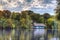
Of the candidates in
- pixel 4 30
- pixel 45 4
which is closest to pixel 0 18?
pixel 4 30

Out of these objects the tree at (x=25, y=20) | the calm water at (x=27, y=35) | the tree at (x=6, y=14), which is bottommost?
the calm water at (x=27, y=35)

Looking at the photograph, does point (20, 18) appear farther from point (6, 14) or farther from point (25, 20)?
point (6, 14)

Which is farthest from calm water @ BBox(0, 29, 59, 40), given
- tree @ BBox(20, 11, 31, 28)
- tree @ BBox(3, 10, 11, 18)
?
tree @ BBox(3, 10, 11, 18)

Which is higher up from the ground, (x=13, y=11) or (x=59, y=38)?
(x=13, y=11)

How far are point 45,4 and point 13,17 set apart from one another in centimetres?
53

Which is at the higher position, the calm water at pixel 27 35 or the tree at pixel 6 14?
the tree at pixel 6 14

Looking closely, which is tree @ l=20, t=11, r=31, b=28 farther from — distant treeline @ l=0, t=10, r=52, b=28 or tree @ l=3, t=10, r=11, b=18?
tree @ l=3, t=10, r=11, b=18

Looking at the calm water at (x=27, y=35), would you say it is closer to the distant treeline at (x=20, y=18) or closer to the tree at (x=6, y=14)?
the distant treeline at (x=20, y=18)

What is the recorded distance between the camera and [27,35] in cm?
364

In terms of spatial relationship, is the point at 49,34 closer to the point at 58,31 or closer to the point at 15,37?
the point at 58,31

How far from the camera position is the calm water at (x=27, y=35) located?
3.58m

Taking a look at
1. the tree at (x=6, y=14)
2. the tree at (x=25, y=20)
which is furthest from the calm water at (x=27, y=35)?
the tree at (x=6, y=14)

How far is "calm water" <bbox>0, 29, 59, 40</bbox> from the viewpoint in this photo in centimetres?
358

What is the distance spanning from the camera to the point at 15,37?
3.60 meters
